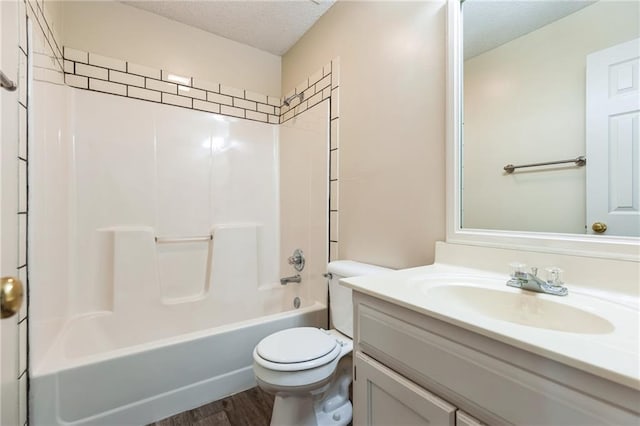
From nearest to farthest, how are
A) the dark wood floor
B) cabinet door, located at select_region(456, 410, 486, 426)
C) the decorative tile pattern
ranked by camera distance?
1. cabinet door, located at select_region(456, 410, 486, 426)
2. the dark wood floor
3. the decorative tile pattern

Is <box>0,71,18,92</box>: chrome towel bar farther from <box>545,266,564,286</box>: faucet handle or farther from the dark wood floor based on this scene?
<box>545,266,564,286</box>: faucet handle

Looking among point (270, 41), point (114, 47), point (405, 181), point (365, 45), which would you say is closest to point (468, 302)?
point (405, 181)

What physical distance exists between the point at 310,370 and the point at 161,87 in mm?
1952

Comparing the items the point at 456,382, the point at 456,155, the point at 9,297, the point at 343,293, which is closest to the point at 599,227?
the point at 456,155

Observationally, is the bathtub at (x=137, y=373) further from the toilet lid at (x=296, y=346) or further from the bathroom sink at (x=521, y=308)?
the bathroom sink at (x=521, y=308)

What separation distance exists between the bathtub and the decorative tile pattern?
1383 millimetres

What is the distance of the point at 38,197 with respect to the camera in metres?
1.17

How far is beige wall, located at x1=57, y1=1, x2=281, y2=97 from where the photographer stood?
168 centimetres

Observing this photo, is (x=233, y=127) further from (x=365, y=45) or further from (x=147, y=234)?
(x=365, y=45)

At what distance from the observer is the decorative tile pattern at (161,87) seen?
167 centimetres

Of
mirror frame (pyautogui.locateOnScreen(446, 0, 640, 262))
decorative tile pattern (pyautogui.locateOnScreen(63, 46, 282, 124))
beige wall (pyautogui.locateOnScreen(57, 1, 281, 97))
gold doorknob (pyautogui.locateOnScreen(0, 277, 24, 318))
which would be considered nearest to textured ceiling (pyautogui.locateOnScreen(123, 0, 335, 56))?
beige wall (pyautogui.locateOnScreen(57, 1, 281, 97))

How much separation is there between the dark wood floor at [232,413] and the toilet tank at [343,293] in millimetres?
532

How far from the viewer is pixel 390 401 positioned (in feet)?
2.48

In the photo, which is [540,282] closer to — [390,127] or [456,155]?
[456,155]
